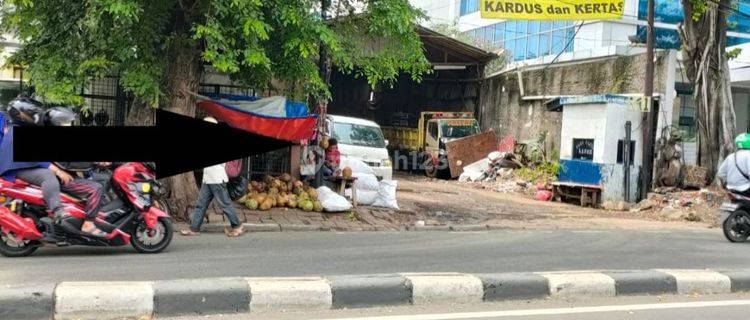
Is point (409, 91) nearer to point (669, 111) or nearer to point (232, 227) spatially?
point (669, 111)

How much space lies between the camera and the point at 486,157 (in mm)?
22781

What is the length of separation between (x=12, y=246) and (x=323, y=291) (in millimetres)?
3379

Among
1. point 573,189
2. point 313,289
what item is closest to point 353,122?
point 573,189

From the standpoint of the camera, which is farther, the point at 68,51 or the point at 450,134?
the point at 450,134

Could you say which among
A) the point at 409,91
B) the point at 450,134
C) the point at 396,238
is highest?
the point at 409,91

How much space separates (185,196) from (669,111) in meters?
11.9

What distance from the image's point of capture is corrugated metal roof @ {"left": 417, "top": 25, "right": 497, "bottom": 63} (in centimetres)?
2266

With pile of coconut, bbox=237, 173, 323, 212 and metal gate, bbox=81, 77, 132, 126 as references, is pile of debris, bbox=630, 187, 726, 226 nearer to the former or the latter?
pile of coconut, bbox=237, 173, 323, 212

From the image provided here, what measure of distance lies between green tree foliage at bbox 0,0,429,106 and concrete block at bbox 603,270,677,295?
466 cm

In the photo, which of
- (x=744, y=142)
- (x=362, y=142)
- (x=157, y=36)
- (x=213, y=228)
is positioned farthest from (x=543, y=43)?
(x=157, y=36)

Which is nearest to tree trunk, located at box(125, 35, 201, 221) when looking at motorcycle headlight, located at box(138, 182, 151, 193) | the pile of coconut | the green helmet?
the pile of coconut

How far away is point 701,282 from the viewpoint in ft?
22.5

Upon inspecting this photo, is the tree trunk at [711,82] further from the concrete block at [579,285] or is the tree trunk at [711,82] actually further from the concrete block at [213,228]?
the concrete block at [213,228]

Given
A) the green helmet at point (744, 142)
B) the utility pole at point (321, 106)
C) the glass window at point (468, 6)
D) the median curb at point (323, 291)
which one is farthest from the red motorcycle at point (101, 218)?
the glass window at point (468, 6)
